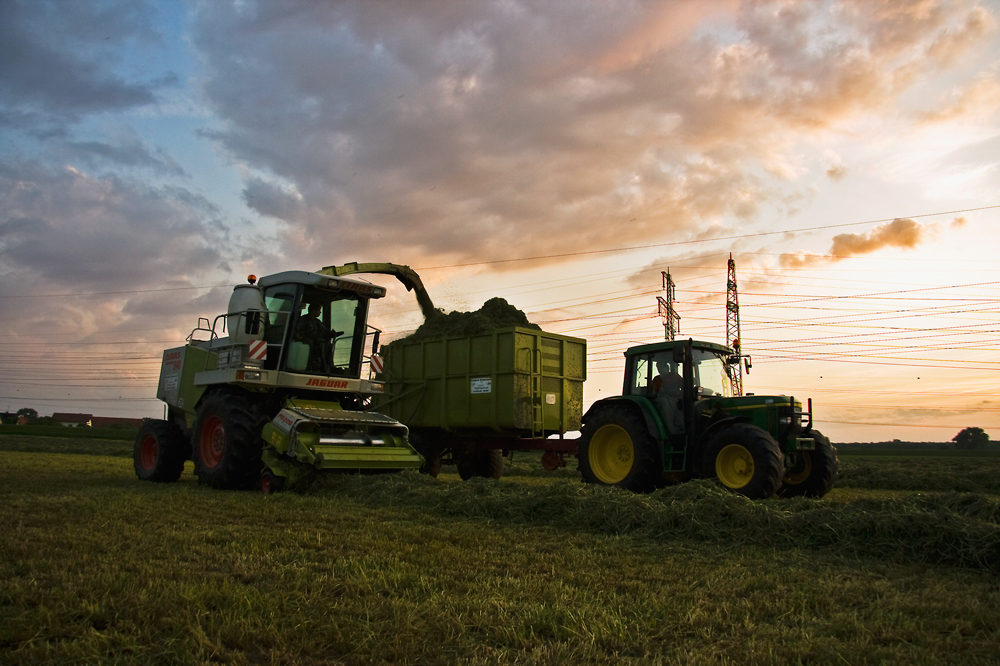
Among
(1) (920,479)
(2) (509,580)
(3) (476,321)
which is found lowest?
(2) (509,580)

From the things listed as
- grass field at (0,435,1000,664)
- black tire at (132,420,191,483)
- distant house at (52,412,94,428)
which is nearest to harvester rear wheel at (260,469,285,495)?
grass field at (0,435,1000,664)

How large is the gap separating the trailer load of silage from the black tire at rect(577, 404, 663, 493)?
2.62 metres

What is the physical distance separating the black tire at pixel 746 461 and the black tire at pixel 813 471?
1273mm

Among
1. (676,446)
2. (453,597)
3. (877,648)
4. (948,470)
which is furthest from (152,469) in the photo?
(948,470)

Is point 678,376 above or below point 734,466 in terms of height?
above

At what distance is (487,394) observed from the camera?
1222 cm

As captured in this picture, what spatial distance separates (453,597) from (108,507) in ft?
17.1

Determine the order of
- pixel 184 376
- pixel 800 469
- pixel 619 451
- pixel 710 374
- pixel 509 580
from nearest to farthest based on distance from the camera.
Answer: pixel 509 580 → pixel 800 469 → pixel 710 374 → pixel 619 451 → pixel 184 376

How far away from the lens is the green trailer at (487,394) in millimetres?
11977

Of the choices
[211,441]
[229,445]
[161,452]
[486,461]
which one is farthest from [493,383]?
[161,452]

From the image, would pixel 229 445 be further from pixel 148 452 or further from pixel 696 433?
pixel 696 433

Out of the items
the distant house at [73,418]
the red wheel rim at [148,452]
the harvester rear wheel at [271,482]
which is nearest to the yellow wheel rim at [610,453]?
the harvester rear wheel at [271,482]

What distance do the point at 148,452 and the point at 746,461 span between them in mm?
9935

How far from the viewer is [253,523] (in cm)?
653
